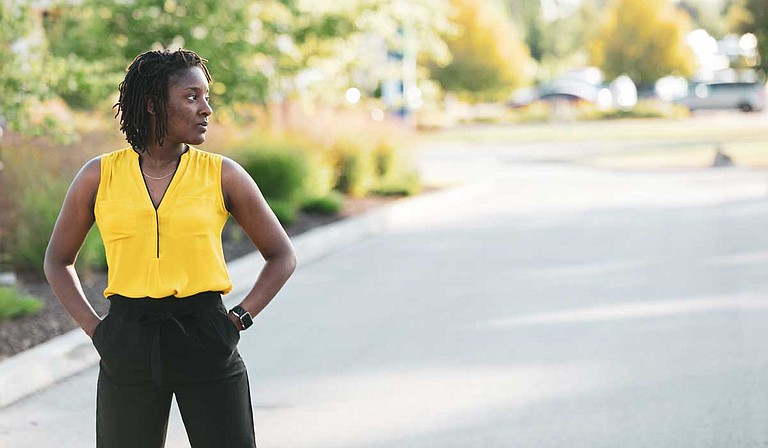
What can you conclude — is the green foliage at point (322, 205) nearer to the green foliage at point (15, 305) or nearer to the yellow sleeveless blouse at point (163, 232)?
the green foliage at point (15, 305)

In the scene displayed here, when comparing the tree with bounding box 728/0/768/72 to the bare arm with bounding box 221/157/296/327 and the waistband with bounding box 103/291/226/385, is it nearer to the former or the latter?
the bare arm with bounding box 221/157/296/327

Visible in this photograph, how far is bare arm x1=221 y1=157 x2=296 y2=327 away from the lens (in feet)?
12.6

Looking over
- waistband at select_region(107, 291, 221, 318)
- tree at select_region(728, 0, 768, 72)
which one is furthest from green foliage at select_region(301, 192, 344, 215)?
tree at select_region(728, 0, 768, 72)

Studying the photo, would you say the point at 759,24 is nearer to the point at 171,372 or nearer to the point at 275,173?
the point at 275,173

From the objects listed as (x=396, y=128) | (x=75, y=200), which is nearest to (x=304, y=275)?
(x=75, y=200)

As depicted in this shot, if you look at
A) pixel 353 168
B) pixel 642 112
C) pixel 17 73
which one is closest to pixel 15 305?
pixel 17 73

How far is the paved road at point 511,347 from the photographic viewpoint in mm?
6613

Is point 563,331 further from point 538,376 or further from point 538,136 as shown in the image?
point 538,136

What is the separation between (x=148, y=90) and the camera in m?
3.85

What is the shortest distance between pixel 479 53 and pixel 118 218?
56.8 meters

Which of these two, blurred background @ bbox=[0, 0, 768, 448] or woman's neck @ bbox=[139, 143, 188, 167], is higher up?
woman's neck @ bbox=[139, 143, 188, 167]

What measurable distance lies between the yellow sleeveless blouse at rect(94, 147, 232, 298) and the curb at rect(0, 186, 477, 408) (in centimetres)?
381

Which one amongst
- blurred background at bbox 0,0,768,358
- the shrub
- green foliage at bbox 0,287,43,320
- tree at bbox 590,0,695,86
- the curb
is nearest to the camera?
the curb

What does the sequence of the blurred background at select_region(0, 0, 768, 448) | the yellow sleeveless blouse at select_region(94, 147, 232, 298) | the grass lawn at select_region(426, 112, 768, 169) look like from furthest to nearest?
the grass lawn at select_region(426, 112, 768, 169), the blurred background at select_region(0, 0, 768, 448), the yellow sleeveless blouse at select_region(94, 147, 232, 298)
